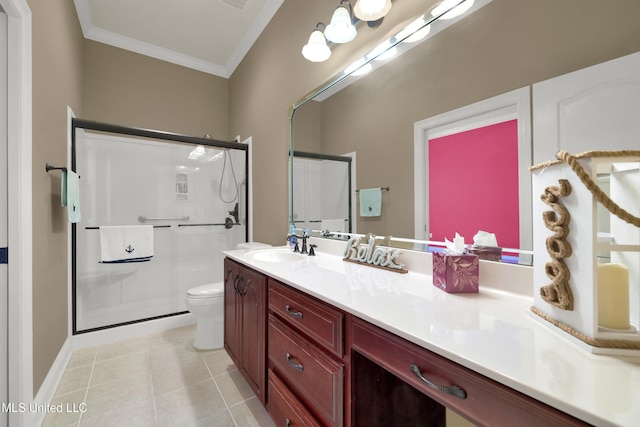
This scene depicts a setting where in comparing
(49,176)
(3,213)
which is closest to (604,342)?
(3,213)

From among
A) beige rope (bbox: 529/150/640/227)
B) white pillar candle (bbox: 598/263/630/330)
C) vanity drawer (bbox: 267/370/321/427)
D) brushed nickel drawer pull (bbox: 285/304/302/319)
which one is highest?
beige rope (bbox: 529/150/640/227)

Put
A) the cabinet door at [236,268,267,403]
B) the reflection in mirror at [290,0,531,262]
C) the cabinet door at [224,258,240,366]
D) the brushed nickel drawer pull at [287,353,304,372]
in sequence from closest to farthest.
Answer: the reflection in mirror at [290,0,531,262] → the brushed nickel drawer pull at [287,353,304,372] → the cabinet door at [236,268,267,403] → the cabinet door at [224,258,240,366]

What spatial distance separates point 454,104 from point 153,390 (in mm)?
2272

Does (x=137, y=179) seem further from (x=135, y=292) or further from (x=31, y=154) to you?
(x=31, y=154)

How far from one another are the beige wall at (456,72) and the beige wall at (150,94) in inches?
94.5

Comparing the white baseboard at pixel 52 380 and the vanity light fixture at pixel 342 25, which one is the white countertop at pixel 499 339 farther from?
the white baseboard at pixel 52 380

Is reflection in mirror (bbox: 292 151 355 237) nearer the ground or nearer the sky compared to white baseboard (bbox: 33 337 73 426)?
nearer the sky

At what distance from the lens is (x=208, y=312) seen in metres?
2.10

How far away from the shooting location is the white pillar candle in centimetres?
54

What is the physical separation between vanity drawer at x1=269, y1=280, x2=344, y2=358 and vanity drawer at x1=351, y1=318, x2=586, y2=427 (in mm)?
110

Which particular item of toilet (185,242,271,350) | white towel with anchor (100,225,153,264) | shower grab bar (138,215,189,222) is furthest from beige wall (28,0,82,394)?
toilet (185,242,271,350)

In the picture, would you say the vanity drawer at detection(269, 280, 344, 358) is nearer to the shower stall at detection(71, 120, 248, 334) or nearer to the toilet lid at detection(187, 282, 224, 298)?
the toilet lid at detection(187, 282, 224, 298)

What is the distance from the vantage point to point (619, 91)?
2.30ft

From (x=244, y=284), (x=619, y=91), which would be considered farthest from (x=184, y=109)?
(x=619, y=91)
